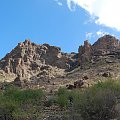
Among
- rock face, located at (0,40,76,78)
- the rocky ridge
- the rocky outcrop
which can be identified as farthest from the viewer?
rock face, located at (0,40,76,78)

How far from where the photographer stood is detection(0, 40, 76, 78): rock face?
8306 centimetres

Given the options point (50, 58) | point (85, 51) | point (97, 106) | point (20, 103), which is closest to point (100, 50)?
point (85, 51)

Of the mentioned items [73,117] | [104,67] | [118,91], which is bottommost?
[73,117]

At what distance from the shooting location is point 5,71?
8262cm

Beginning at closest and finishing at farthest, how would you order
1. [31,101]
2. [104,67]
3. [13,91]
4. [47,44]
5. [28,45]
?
[31,101] < [13,91] < [104,67] < [28,45] < [47,44]

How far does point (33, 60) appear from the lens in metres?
90.1

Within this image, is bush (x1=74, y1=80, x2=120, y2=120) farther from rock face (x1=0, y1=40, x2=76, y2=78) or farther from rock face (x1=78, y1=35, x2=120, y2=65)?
rock face (x1=0, y1=40, x2=76, y2=78)

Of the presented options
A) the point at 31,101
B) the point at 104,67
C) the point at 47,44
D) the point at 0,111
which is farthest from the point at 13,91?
the point at 47,44

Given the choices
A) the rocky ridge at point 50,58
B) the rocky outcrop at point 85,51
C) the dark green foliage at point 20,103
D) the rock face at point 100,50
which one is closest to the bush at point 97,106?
the dark green foliage at point 20,103

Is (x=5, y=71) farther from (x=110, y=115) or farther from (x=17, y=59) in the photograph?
(x=110, y=115)

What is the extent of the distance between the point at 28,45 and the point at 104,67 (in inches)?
1557

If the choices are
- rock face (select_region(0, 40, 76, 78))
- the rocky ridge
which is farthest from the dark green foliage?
rock face (select_region(0, 40, 76, 78))

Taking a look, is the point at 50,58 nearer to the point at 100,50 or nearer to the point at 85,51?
the point at 85,51

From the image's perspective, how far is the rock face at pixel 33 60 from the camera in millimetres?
83062
